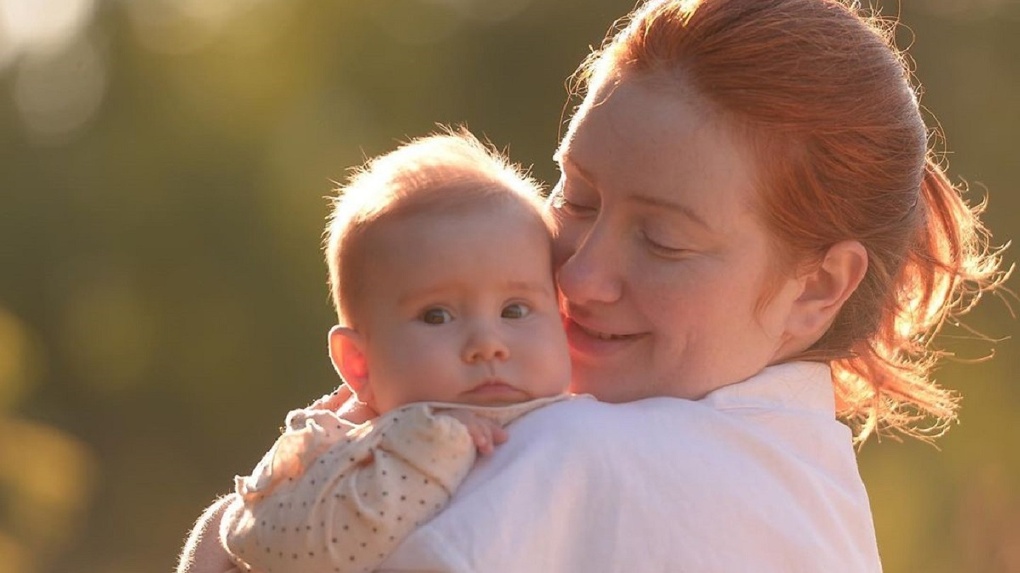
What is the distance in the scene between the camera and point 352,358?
2572mm

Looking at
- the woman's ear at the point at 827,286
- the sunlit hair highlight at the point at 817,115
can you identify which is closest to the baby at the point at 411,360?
the sunlit hair highlight at the point at 817,115

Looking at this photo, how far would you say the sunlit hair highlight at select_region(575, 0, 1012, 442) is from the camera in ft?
8.89

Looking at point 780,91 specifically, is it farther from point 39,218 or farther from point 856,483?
point 39,218

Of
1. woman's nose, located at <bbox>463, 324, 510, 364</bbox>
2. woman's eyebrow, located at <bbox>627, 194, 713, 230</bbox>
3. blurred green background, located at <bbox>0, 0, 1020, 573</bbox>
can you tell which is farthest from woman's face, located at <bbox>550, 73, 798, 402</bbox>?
blurred green background, located at <bbox>0, 0, 1020, 573</bbox>

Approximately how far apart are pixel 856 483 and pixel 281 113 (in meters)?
8.17

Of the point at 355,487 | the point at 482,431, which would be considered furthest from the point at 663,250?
the point at 355,487

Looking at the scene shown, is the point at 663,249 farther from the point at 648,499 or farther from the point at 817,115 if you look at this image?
the point at 648,499

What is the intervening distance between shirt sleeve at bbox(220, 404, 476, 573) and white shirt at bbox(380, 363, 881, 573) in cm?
4

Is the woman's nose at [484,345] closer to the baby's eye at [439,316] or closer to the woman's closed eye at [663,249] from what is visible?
the baby's eye at [439,316]

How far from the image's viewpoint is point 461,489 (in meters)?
2.30

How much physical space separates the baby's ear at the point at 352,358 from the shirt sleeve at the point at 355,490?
153 mm

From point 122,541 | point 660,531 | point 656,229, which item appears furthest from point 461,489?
point 122,541

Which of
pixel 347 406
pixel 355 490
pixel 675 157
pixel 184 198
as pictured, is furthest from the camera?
pixel 184 198

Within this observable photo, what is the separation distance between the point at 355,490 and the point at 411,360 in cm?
25
